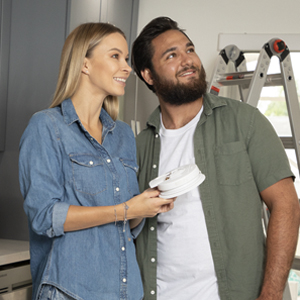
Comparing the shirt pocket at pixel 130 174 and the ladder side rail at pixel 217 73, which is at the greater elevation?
the ladder side rail at pixel 217 73

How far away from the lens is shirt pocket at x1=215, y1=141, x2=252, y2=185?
161 centimetres

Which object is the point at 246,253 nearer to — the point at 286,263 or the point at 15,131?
the point at 286,263

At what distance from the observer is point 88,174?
134cm

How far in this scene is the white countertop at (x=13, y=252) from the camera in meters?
2.20

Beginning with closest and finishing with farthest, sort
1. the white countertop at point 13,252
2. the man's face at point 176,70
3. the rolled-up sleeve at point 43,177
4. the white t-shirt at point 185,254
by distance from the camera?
the rolled-up sleeve at point 43,177
the white t-shirt at point 185,254
the man's face at point 176,70
the white countertop at point 13,252

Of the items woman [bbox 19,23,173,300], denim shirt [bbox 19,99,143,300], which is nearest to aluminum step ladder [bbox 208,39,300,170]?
woman [bbox 19,23,173,300]

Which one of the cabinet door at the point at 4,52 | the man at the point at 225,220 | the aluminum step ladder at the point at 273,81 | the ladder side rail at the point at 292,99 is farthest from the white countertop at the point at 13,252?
the ladder side rail at the point at 292,99

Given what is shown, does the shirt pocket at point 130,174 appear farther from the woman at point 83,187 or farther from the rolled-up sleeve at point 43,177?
the rolled-up sleeve at point 43,177

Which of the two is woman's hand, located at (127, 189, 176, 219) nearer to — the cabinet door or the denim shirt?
the denim shirt

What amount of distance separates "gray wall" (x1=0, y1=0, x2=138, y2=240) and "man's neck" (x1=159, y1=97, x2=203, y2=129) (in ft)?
3.32

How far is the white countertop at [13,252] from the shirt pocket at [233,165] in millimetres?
1273

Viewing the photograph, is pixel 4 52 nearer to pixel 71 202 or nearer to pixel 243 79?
pixel 243 79

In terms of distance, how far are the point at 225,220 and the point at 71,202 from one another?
2.06 ft

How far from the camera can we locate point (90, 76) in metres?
1.50
